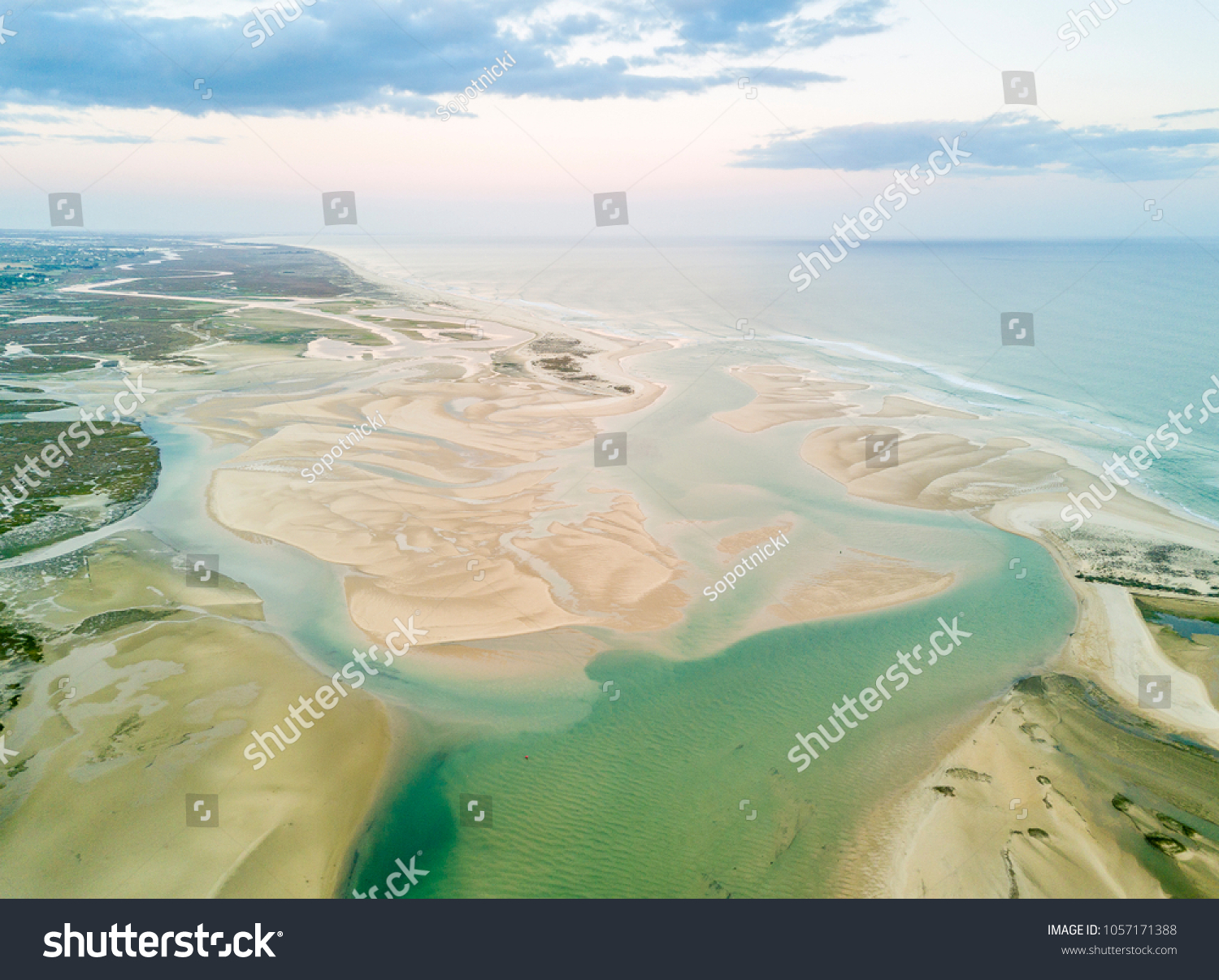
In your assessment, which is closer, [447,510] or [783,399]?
[447,510]

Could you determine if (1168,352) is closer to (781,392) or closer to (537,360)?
(781,392)

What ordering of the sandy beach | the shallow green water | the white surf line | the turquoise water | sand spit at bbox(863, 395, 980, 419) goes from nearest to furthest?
the sandy beach
the shallow green water
the turquoise water
sand spit at bbox(863, 395, 980, 419)
the white surf line

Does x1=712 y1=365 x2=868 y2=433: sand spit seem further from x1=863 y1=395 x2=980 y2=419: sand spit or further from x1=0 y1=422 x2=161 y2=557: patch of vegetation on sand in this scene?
x1=0 y1=422 x2=161 y2=557: patch of vegetation on sand

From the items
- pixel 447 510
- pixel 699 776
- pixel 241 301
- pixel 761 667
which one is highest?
pixel 241 301

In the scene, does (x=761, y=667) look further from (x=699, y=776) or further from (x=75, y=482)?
(x=75, y=482)

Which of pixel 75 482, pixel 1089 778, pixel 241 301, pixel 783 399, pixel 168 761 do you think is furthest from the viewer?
pixel 241 301

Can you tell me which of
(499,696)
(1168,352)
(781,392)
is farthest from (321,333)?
(1168,352)

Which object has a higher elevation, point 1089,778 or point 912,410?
point 912,410

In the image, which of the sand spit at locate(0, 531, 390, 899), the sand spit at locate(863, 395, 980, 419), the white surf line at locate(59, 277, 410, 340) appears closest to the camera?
the sand spit at locate(0, 531, 390, 899)

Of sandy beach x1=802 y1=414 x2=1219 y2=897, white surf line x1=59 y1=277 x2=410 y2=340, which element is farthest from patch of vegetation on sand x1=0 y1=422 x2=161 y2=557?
white surf line x1=59 y1=277 x2=410 y2=340

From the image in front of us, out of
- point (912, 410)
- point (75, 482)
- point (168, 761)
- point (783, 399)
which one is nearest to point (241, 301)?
point (75, 482)


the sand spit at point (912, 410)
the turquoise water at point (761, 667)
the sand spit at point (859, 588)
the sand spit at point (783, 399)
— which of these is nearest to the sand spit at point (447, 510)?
the turquoise water at point (761, 667)
